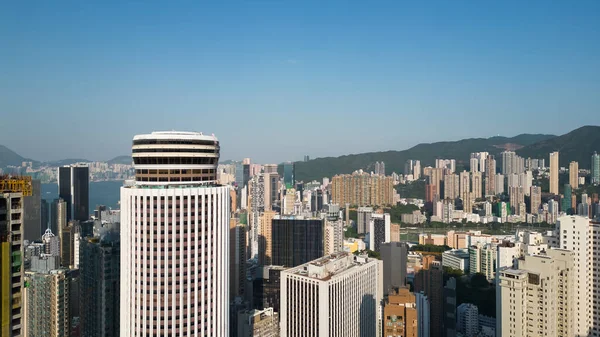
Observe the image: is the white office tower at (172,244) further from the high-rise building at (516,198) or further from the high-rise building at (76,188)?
the high-rise building at (516,198)

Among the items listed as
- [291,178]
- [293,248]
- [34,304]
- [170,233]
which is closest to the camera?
[170,233]

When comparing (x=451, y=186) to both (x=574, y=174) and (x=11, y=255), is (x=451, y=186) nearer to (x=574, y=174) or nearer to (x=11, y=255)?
(x=574, y=174)

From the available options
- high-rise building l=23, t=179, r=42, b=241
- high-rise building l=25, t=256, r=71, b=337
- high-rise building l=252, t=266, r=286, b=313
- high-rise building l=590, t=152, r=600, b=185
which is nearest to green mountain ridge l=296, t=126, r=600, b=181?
high-rise building l=590, t=152, r=600, b=185

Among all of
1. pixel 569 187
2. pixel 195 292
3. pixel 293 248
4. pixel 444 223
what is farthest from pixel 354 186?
pixel 195 292

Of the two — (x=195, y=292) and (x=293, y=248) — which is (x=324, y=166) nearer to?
(x=293, y=248)

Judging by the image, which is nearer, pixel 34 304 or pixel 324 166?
pixel 34 304

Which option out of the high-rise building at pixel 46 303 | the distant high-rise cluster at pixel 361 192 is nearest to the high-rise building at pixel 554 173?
the distant high-rise cluster at pixel 361 192

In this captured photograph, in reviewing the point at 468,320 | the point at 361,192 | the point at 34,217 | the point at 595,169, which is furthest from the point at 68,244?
the point at 595,169
